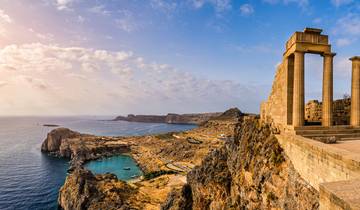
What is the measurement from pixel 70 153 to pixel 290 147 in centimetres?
11111

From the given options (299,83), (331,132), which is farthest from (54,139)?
(331,132)

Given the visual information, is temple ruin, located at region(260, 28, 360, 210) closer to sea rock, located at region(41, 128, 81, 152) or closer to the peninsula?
the peninsula

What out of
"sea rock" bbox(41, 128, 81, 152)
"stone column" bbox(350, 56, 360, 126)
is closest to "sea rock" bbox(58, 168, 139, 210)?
"stone column" bbox(350, 56, 360, 126)

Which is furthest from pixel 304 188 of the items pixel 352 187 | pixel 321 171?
pixel 352 187

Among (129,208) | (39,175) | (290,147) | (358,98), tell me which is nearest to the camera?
(290,147)

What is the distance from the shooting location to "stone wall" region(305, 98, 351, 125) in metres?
19.5

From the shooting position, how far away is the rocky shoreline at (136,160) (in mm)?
39875

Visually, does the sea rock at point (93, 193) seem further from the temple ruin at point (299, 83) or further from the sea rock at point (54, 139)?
the sea rock at point (54, 139)

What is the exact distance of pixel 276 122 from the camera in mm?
17734

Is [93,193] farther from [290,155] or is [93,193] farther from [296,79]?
[296,79]

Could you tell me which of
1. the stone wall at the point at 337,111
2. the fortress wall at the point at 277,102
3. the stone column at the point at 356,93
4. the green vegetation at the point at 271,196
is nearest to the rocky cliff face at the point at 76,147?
the fortress wall at the point at 277,102

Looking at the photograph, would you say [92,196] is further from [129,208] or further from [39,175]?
[39,175]

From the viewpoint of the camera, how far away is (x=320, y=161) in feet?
33.6

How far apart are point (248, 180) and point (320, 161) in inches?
382
